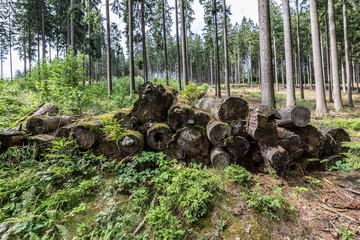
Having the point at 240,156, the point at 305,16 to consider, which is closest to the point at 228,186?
the point at 240,156

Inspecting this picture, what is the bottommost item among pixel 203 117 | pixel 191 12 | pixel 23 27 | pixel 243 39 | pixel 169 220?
pixel 169 220

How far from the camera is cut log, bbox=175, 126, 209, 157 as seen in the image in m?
2.99

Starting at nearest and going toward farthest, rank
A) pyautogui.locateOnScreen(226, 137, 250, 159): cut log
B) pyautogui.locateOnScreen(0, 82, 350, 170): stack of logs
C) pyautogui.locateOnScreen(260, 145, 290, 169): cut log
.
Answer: pyautogui.locateOnScreen(260, 145, 290, 169): cut log, pyautogui.locateOnScreen(0, 82, 350, 170): stack of logs, pyautogui.locateOnScreen(226, 137, 250, 159): cut log

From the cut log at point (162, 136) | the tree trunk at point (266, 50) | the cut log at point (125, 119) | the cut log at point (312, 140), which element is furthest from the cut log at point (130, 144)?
the tree trunk at point (266, 50)

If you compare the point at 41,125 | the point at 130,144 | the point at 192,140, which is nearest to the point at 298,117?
the point at 192,140

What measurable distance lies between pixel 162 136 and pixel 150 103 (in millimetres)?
806

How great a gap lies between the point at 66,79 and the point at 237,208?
680 cm

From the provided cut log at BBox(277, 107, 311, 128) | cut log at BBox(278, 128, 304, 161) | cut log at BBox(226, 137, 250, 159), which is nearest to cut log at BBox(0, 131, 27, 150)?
cut log at BBox(226, 137, 250, 159)

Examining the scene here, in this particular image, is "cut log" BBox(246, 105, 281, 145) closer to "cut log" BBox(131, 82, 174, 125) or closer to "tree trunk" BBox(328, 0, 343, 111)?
"cut log" BBox(131, 82, 174, 125)

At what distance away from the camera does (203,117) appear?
10.3 feet

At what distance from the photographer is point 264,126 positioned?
269 cm

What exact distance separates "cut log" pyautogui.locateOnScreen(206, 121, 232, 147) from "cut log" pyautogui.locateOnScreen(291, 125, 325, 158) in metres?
1.58

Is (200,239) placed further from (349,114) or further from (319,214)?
(349,114)

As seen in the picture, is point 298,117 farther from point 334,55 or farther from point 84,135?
point 334,55
